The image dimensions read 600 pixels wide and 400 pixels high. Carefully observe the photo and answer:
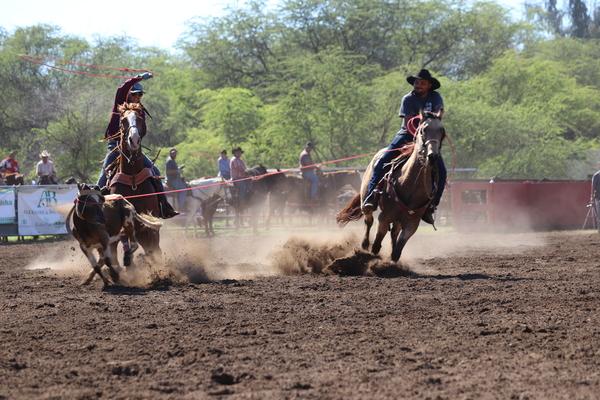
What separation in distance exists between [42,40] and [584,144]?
31.3m

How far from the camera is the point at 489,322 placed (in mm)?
7926

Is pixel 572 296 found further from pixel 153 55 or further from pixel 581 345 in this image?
pixel 153 55

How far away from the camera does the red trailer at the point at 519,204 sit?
24859mm

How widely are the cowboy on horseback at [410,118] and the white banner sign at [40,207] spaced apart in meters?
12.9

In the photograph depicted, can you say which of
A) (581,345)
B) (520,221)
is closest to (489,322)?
(581,345)

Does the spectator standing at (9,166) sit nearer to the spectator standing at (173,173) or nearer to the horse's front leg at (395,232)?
the spectator standing at (173,173)

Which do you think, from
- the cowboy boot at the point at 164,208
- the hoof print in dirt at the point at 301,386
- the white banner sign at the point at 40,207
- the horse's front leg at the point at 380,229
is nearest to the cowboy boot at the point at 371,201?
the horse's front leg at the point at 380,229

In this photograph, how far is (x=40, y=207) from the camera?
24078 millimetres

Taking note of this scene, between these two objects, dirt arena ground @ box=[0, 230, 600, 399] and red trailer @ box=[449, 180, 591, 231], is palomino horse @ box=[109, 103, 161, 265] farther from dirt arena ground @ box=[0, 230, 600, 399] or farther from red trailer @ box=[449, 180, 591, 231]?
red trailer @ box=[449, 180, 591, 231]

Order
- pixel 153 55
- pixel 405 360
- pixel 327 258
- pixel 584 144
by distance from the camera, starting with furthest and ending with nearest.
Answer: pixel 153 55 → pixel 584 144 → pixel 327 258 → pixel 405 360

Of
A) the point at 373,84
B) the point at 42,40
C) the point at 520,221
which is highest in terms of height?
the point at 42,40

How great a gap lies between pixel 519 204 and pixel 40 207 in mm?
13103

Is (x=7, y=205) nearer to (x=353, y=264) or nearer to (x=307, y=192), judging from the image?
(x=307, y=192)

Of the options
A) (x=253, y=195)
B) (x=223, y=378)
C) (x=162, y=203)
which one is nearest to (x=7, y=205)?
(x=253, y=195)
